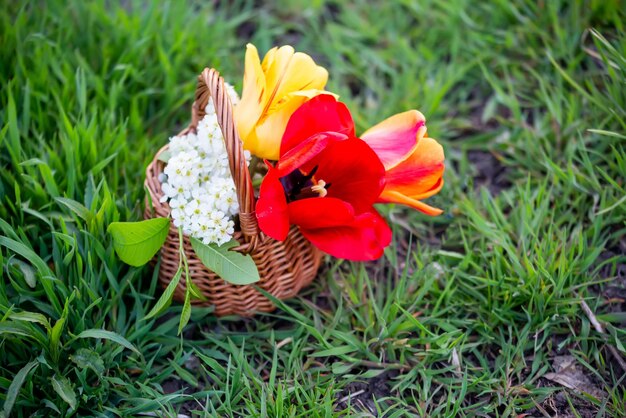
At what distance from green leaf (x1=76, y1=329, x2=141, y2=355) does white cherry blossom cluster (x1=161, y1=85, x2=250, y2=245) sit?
0.29 m

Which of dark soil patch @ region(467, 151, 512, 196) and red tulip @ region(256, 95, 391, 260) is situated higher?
red tulip @ region(256, 95, 391, 260)

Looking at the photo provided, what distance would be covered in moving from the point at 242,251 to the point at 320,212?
8.2 inches

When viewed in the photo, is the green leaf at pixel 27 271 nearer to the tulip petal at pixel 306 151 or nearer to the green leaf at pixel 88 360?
the green leaf at pixel 88 360

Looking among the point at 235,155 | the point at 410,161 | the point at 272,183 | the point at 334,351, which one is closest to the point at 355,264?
the point at 334,351

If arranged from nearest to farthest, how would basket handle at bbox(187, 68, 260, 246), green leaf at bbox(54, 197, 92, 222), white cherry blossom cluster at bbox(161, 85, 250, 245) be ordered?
basket handle at bbox(187, 68, 260, 246)
white cherry blossom cluster at bbox(161, 85, 250, 245)
green leaf at bbox(54, 197, 92, 222)

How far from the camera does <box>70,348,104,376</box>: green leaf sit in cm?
142

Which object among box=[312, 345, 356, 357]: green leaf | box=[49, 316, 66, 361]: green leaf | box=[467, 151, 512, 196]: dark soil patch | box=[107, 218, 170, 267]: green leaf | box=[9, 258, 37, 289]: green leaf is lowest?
box=[312, 345, 356, 357]: green leaf

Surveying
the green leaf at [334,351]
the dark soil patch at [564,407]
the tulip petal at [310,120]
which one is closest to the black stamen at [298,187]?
the tulip petal at [310,120]

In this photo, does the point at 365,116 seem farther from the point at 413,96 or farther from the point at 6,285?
the point at 6,285

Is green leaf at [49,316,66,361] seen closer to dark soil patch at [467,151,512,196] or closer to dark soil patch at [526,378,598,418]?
dark soil patch at [526,378,598,418]

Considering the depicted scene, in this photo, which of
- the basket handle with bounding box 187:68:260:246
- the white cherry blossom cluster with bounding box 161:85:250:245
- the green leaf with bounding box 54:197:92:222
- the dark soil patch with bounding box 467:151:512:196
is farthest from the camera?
the dark soil patch with bounding box 467:151:512:196

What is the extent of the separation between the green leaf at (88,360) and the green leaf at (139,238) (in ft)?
0.75

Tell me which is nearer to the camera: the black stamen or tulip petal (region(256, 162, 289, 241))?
tulip petal (region(256, 162, 289, 241))

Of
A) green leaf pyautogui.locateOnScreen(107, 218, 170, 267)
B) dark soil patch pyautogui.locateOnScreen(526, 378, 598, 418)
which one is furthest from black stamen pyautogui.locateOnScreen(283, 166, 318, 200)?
dark soil patch pyautogui.locateOnScreen(526, 378, 598, 418)
